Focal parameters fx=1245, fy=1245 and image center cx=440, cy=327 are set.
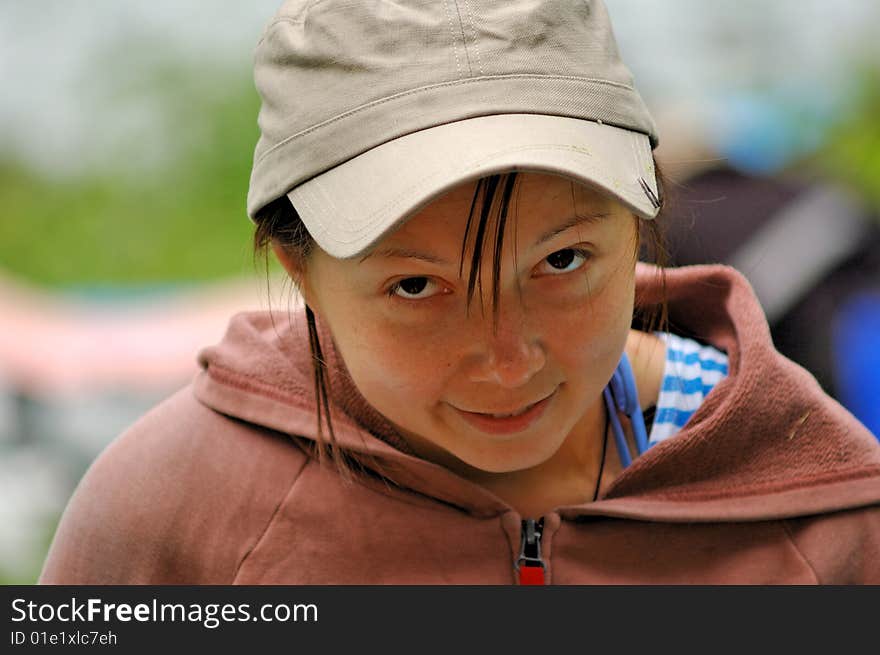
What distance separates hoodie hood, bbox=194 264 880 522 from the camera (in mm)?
1316

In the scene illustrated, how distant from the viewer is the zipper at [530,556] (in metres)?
1.30

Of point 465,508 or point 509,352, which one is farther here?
point 465,508

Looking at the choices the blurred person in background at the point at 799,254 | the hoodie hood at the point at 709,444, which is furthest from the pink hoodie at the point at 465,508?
the blurred person in background at the point at 799,254

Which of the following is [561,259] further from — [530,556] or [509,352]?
[530,556]

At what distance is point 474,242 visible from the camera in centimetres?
109

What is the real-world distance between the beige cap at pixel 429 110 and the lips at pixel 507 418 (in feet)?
0.72

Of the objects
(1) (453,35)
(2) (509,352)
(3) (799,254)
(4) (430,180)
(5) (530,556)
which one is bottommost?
(5) (530,556)

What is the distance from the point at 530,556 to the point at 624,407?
22 centimetres

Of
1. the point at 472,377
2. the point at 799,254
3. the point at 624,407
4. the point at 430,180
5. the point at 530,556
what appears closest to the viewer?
the point at 430,180

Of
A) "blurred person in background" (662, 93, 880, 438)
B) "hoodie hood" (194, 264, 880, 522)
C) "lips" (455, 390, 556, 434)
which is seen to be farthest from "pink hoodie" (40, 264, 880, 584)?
"blurred person in background" (662, 93, 880, 438)

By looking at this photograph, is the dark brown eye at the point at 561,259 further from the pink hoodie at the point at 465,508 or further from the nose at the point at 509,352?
the pink hoodie at the point at 465,508

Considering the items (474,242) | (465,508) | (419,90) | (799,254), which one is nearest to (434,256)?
(474,242)

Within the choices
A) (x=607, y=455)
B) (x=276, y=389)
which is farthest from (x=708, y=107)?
(x=276, y=389)
